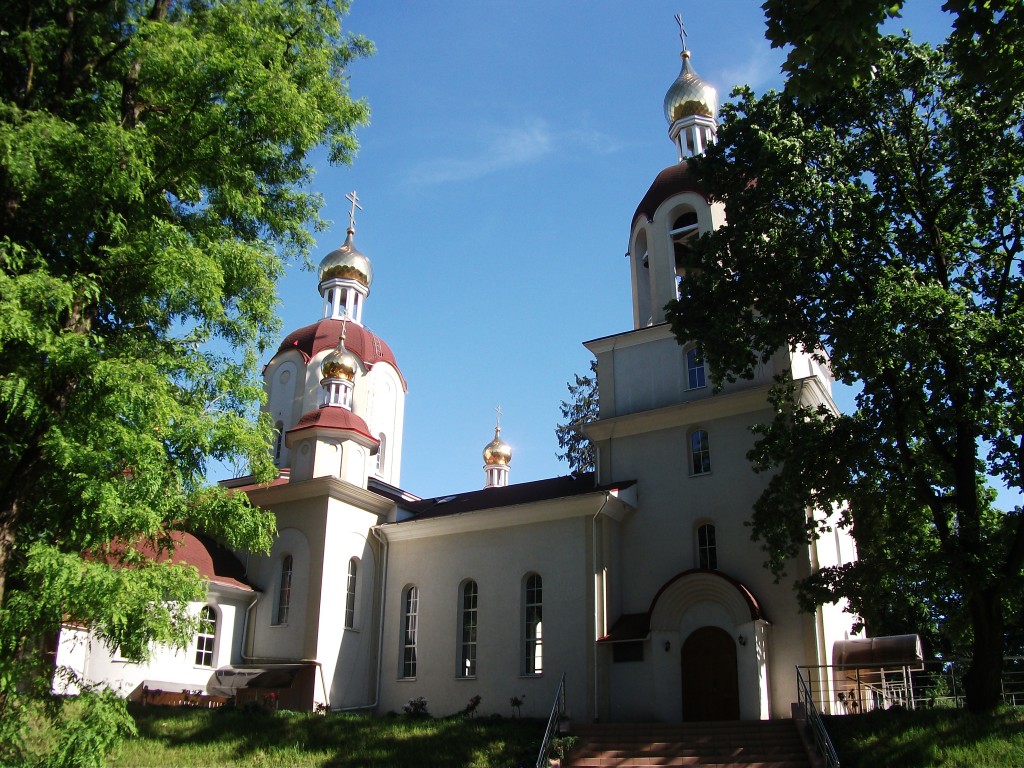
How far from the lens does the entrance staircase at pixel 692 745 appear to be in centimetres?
1391

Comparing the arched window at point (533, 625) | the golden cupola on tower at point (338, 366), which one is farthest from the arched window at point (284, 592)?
the arched window at point (533, 625)

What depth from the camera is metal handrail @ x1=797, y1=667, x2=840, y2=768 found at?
40.1 feet

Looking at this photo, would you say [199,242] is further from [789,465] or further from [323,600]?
[323,600]

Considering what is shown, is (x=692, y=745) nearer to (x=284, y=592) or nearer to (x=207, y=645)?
(x=284, y=592)

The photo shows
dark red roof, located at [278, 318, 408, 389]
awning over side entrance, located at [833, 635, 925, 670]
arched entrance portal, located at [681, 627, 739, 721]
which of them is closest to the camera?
awning over side entrance, located at [833, 635, 925, 670]

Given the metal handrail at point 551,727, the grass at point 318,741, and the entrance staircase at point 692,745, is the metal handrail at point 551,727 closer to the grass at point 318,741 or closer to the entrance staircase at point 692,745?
the grass at point 318,741

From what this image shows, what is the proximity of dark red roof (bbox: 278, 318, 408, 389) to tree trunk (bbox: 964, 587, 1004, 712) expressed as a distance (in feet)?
67.6

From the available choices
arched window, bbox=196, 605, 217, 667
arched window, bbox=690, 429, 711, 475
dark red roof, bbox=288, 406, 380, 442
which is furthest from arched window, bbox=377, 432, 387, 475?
arched window, bbox=690, 429, 711, 475

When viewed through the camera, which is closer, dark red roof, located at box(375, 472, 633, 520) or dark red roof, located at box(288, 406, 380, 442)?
dark red roof, located at box(375, 472, 633, 520)

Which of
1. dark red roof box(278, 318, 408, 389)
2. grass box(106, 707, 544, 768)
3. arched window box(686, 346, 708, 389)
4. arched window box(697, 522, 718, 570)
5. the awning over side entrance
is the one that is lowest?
grass box(106, 707, 544, 768)

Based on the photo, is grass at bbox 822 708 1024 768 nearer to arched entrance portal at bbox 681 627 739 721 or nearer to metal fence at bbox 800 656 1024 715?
metal fence at bbox 800 656 1024 715

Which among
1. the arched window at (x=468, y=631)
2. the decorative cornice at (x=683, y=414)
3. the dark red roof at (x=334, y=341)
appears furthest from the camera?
the dark red roof at (x=334, y=341)

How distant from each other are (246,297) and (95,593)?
4262mm

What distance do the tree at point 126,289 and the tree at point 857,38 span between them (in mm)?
6546
